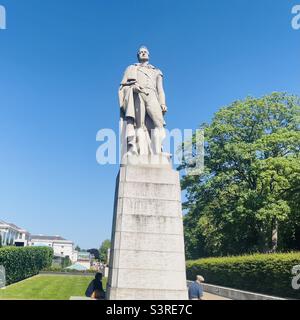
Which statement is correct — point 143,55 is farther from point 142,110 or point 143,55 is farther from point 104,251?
point 104,251

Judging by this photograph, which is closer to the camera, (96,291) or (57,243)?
(96,291)

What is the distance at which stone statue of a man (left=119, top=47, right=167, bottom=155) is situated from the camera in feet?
35.8

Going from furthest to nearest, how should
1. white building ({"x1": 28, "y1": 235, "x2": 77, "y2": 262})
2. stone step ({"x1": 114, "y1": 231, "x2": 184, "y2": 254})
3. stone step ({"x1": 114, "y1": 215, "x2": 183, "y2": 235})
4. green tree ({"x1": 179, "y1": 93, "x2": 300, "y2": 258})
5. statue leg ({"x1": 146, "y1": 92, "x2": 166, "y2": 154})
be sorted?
white building ({"x1": 28, "y1": 235, "x2": 77, "y2": 262}) → green tree ({"x1": 179, "y1": 93, "x2": 300, "y2": 258}) → statue leg ({"x1": 146, "y1": 92, "x2": 166, "y2": 154}) → stone step ({"x1": 114, "y1": 215, "x2": 183, "y2": 235}) → stone step ({"x1": 114, "y1": 231, "x2": 184, "y2": 254})

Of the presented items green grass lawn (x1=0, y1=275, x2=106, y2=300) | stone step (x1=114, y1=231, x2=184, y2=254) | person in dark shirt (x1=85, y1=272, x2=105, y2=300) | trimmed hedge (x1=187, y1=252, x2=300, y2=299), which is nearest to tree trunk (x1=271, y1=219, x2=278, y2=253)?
trimmed hedge (x1=187, y1=252, x2=300, y2=299)

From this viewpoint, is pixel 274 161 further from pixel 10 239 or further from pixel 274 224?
pixel 10 239

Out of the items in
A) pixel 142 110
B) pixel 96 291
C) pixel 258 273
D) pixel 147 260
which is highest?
pixel 142 110

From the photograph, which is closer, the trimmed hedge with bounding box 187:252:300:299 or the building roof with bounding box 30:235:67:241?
the trimmed hedge with bounding box 187:252:300:299

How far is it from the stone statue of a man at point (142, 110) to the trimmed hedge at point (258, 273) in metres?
9.10

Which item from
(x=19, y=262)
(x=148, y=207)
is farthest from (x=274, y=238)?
(x=148, y=207)

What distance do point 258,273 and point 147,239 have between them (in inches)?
467

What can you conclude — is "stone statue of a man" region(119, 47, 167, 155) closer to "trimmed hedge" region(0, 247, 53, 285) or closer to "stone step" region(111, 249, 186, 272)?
"stone step" region(111, 249, 186, 272)

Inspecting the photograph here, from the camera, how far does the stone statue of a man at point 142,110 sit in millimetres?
10922

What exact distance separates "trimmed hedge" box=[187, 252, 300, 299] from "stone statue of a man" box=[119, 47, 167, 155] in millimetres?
9104

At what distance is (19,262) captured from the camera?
1185 inches
